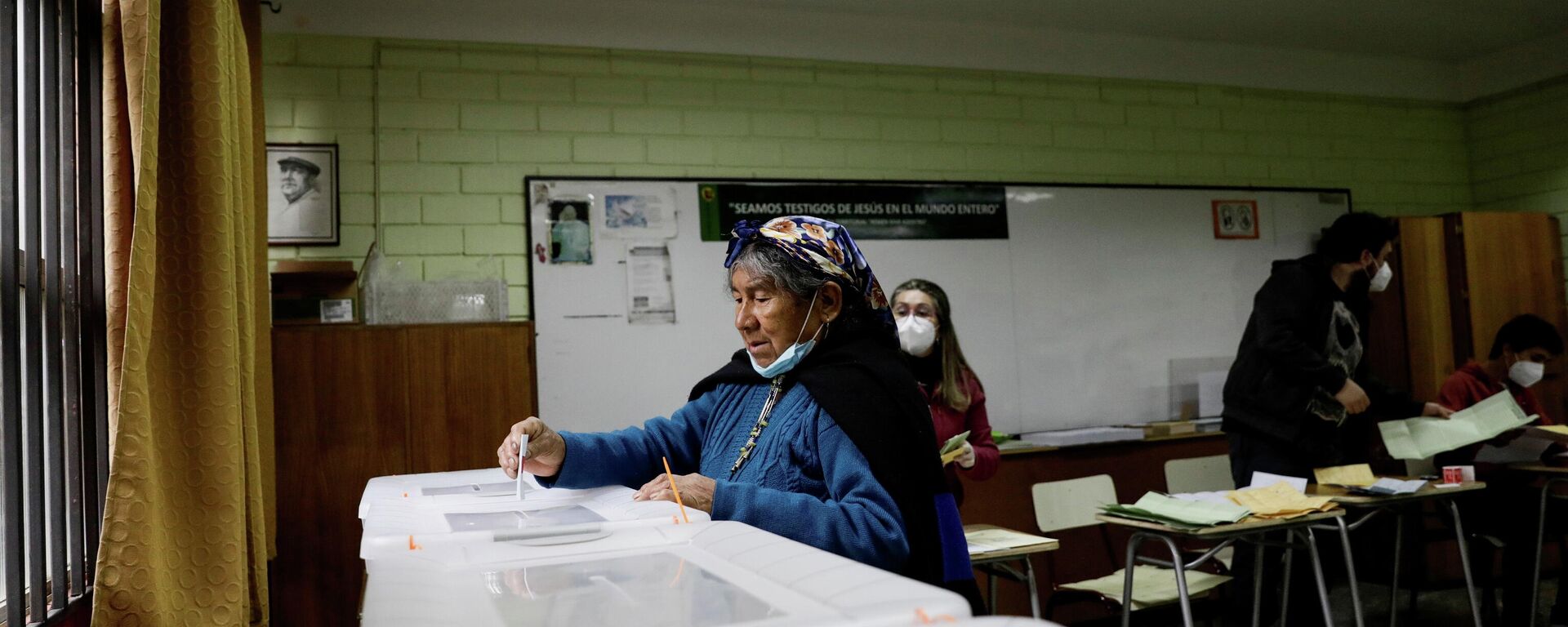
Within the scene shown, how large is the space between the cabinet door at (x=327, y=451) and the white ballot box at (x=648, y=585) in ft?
A: 8.46

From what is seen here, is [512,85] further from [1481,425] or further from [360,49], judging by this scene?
[1481,425]

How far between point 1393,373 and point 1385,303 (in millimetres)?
368

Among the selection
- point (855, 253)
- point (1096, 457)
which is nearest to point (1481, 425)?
point (1096, 457)

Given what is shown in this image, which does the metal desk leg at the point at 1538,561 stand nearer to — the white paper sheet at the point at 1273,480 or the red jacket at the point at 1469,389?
the red jacket at the point at 1469,389

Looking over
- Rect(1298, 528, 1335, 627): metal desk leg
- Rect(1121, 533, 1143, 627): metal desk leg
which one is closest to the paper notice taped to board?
Rect(1121, 533, 1143, 627): metal desk leg

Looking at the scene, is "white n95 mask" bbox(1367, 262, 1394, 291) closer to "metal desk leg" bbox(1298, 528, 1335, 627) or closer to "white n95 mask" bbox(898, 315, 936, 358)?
"metal desk leg" bbox(1298, 528, 1335, 627)

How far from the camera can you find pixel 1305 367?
3.72 metres

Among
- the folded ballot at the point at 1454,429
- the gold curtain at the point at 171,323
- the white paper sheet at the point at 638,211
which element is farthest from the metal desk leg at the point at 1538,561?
the gold curtain at the point at 171,323

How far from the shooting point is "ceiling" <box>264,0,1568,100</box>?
4.30m

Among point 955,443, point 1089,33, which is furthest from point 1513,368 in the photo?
point 955,443

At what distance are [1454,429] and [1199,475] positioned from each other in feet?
3.05

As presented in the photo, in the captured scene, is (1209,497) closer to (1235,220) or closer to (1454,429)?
(1454,429)

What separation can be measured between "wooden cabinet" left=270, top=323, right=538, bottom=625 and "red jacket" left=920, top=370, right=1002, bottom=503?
57.0 inches

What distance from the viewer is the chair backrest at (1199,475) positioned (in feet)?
13.9
